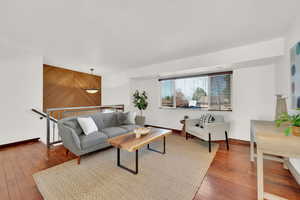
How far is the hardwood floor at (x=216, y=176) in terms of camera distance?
1586 mm

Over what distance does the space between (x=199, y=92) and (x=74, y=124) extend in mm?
3621

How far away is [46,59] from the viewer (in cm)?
368

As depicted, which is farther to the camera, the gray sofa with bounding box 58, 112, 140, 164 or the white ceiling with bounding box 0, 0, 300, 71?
the gray sofa with bounding box 58, 112, 140, 164

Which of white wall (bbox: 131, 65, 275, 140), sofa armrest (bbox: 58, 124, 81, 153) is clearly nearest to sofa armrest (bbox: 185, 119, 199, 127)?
white wall (bbox: 131, 65, 275, 140)

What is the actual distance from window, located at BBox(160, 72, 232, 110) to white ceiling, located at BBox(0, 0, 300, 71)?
113cm

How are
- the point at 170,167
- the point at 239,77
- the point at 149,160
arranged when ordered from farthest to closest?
1. the point at 239,77
2. the point at 149,160
3. the point at 170,167

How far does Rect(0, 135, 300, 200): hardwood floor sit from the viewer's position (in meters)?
1.59

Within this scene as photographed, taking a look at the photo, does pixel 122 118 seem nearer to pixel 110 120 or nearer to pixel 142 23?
pixel 110 120

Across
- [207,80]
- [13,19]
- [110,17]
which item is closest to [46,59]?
[13,19]

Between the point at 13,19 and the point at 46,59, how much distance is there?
210 cm

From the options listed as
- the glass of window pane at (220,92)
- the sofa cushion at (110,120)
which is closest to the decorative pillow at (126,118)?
the sofa cushion at (110,120)

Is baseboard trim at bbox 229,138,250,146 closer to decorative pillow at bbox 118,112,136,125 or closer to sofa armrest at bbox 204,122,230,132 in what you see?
sofa armrest at bbox 204,122,230,132

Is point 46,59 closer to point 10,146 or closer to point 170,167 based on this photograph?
point 10,146

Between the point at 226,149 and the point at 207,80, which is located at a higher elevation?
the point at 207,80
